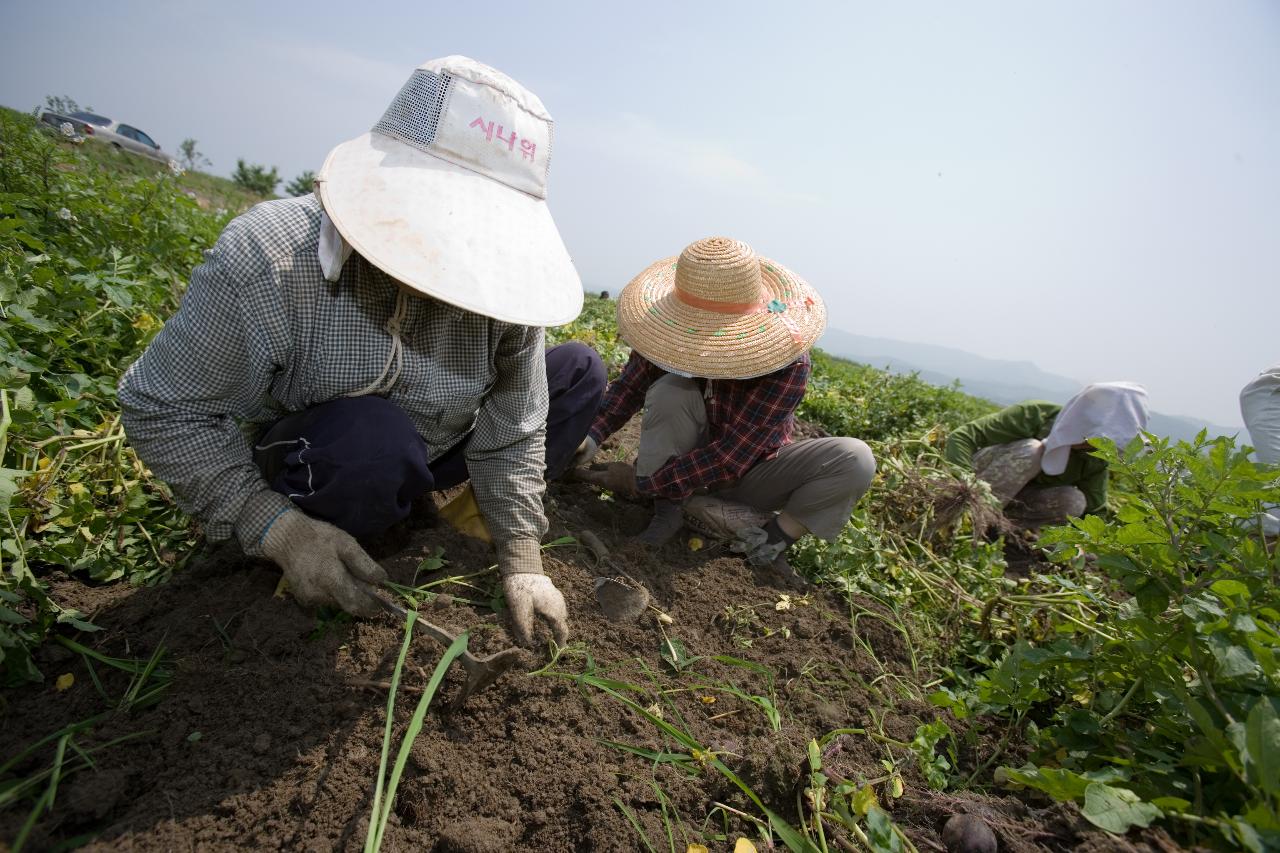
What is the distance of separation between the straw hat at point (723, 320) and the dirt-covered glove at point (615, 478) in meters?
0.60

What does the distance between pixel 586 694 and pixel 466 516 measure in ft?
2.49

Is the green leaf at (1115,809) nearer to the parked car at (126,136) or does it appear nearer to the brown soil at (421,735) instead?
the brown soil at (421,735)

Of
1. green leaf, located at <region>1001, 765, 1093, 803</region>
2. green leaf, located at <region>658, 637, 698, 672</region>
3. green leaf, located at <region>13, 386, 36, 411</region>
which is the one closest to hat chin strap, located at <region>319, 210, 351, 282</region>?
green leaf, located at <region>13, 386, 36, 411</region>

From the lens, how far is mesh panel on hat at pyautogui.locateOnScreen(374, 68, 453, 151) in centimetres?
136

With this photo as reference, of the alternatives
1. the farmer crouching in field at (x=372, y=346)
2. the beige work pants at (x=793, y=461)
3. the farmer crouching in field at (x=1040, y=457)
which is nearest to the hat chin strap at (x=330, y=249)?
the farmer crouching in field at (x=372, y=346)

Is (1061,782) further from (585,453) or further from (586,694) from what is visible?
(585,453)

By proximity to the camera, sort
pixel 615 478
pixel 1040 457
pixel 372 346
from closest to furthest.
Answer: pixel 372 346 → pixel 615 478 → pixel 1040 457

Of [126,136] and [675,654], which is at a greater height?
[675,654]

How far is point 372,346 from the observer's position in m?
1.61

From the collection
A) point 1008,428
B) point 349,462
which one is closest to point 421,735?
point 349,462

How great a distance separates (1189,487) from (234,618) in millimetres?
2143

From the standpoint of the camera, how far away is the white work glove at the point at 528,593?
5.45ft

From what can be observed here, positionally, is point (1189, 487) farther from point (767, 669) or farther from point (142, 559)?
point (142, 559)

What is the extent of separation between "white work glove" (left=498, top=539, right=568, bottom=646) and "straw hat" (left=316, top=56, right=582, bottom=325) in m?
0.72
